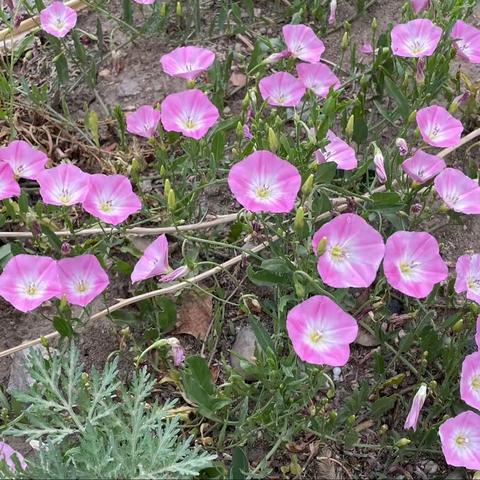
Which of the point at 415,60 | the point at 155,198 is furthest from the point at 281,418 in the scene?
the point at 415,60

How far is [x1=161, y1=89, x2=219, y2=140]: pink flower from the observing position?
7.36 feet

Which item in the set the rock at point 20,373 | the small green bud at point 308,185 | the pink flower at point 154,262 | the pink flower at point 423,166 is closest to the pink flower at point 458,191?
the pink flower at point 423,166

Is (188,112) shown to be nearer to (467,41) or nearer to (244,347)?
(244,347)

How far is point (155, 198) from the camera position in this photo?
2.38 metres

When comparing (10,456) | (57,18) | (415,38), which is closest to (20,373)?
(10,456)

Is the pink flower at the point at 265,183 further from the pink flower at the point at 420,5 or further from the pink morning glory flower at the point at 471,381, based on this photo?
the pink flower at the point at 420,5

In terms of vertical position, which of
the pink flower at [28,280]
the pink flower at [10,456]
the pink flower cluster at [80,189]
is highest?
the pink flower cluster at [80,189]

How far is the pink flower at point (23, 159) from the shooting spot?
224 cm

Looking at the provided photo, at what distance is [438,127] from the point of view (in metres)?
2.27

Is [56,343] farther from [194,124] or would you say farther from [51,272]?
[194,124]

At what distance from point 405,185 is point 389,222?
16cm

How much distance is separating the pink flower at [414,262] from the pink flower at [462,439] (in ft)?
1.07

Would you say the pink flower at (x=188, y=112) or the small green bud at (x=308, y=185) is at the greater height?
the small green bud at (x=308, y=185)

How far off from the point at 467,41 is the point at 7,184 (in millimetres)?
1574
